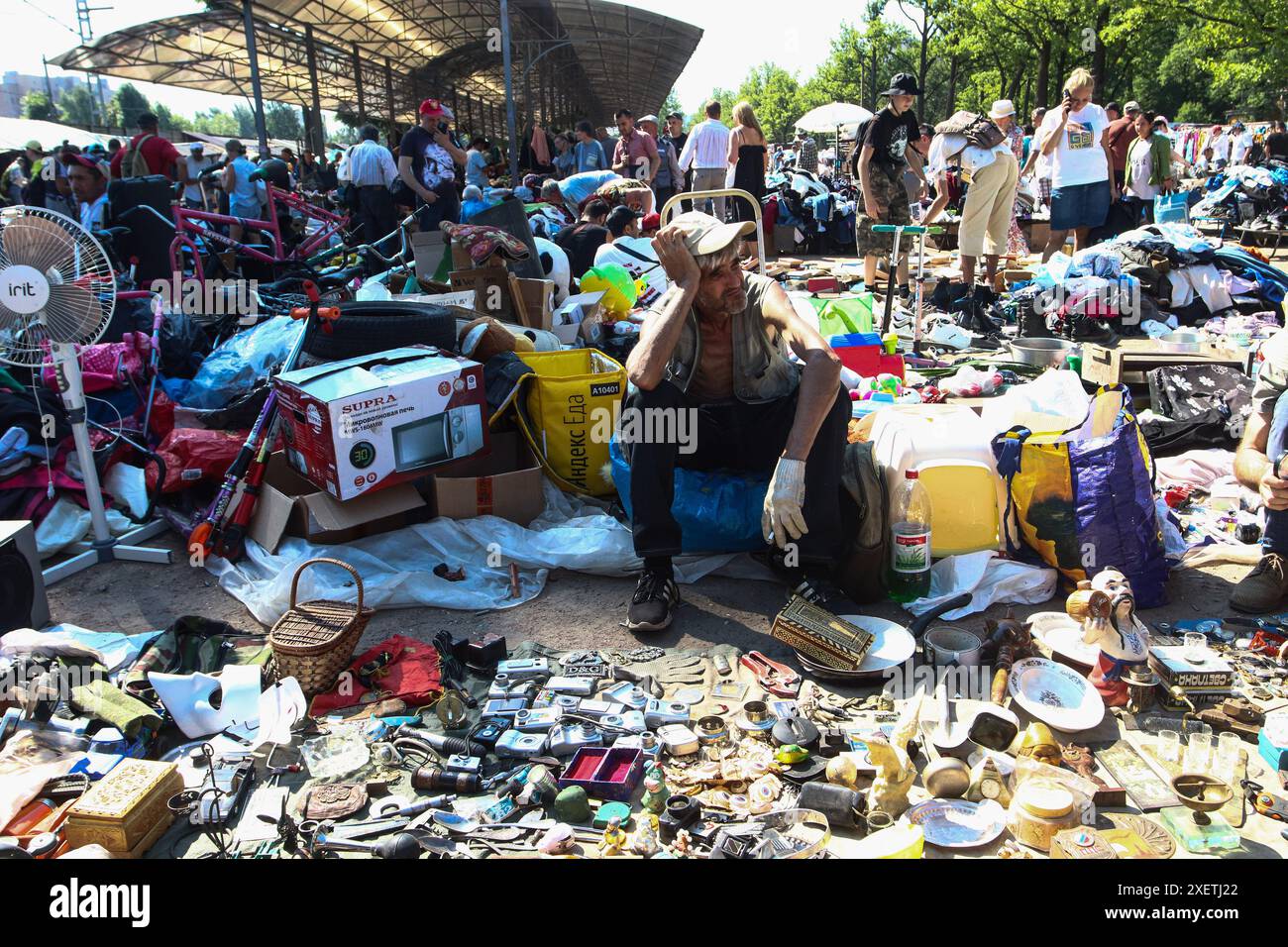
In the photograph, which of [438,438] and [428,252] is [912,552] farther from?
[428,252]

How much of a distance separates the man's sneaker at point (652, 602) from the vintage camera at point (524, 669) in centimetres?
43

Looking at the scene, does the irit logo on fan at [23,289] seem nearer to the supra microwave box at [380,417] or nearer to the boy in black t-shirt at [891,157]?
the supra microwave box at [380,417]

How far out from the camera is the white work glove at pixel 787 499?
11.0ft

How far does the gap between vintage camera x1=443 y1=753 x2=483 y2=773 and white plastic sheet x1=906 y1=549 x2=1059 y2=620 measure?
1.81m

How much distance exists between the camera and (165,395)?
5227 millimetres

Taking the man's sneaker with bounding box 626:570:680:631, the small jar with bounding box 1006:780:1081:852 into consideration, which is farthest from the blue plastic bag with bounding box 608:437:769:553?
the small jar with bounding box 1006:780:1081:852

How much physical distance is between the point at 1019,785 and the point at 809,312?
13.5 ft

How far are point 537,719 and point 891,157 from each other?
6803 mm

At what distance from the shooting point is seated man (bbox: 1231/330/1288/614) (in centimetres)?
338

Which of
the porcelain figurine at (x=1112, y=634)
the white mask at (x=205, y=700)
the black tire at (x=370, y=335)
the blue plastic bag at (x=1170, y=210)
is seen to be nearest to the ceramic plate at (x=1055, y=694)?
the porcelain figurine at (x=1112, y=634)

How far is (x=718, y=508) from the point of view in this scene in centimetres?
384

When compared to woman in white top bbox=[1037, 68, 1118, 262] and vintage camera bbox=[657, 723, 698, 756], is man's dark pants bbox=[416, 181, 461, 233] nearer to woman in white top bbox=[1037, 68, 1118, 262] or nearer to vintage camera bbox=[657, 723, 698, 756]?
woman in white top bbox=[1037, 68, 1118, 262]

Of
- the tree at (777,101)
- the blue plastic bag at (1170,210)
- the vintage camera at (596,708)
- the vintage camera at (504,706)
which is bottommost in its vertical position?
the vintage camera at (504,706)

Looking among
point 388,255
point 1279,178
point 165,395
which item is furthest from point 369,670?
point 1279,178
